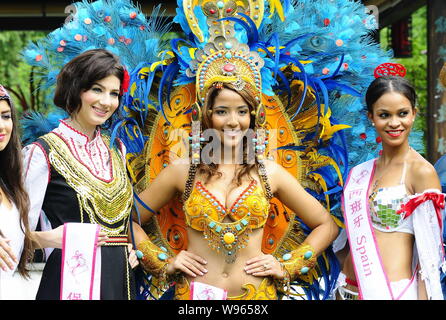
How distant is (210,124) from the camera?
3859 mm

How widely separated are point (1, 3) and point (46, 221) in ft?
18.4

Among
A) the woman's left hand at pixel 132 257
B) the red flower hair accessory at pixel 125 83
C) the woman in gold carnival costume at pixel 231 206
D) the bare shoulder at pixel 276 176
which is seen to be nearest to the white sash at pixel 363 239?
the woman in gold carnival costume at pixel 231 206

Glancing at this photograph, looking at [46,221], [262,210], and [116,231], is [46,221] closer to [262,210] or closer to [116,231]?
[116,231]

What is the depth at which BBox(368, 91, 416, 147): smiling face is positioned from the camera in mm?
3611

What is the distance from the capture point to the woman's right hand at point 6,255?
3.07 m

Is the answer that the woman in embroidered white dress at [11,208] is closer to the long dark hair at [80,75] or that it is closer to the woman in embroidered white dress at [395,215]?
the long dark hair at [80,75]

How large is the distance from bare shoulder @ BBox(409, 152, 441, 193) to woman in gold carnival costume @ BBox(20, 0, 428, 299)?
21.7 inches

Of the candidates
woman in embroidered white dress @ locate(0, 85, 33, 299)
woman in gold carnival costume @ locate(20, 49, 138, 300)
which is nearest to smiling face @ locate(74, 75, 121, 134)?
woman in gold carnival costume @ locate(20, 49, 138, 300)

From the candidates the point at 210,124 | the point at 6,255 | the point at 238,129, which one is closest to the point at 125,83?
the point at 210,124

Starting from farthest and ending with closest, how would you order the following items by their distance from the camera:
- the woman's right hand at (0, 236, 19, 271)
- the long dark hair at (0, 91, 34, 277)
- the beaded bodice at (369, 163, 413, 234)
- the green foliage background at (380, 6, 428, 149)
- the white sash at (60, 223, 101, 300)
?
the green foliage background at (380, 6, 428, 149) → the beaded bodice at (369, 163, 413, 234) → the white sash at (60, 223, 101, 300) → the long dark hair at (0, 91, 34, 277) → the woman's right hand at (0, 236, 19, 271)

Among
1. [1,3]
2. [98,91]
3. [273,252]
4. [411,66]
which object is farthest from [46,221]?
[411,66]

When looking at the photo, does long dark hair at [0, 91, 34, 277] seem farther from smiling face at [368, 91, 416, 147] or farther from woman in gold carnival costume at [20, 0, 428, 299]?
smiling face at [368, 91, 416, 147]

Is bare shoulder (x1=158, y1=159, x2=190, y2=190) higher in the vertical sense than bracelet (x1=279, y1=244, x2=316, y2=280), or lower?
higher

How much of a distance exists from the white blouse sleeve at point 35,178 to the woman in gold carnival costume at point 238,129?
63 centimetres
